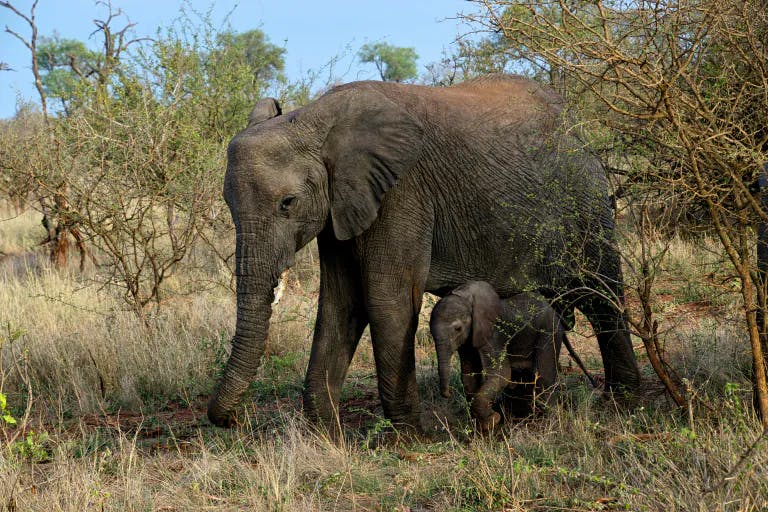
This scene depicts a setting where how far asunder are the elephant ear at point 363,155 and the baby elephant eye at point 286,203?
28 cm

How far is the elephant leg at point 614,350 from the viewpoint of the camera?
6578 mm

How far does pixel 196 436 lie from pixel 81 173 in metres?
3.71

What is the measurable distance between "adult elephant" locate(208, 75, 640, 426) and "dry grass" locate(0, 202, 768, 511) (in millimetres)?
537

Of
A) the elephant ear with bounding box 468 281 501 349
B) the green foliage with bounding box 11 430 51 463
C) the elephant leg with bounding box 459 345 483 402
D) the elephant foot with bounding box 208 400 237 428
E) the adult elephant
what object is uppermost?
Answer: the adult elephant

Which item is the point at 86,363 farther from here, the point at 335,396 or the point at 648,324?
the point at 648,324

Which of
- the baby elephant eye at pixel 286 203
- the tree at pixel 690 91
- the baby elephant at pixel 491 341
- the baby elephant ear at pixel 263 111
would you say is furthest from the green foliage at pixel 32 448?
the tree at pixel 690 91

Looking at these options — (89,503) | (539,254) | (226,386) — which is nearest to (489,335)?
(539,254)

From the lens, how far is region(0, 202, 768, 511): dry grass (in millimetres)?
4391

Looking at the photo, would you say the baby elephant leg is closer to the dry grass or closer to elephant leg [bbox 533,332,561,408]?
the dry grass

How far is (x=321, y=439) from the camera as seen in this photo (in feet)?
19.3

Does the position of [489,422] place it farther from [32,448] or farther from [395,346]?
[32,448]

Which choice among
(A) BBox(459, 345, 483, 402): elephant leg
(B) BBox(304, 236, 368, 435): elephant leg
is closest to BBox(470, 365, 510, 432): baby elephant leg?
(A) BBox(459, 345, 483, 402): elephant leg

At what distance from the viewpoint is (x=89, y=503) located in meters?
4.65

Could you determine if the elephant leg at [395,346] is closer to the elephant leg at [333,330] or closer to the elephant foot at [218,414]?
the elephant leg at [333,330]
